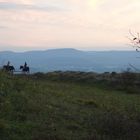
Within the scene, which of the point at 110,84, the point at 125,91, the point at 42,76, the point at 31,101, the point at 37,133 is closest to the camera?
the point at 37,133

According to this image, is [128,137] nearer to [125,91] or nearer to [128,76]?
[125,91]

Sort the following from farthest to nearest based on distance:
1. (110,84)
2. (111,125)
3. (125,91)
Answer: (110,84) < (125,91) < (111,125)

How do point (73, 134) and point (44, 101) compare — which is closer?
point (73, 134)

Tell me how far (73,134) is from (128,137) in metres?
1.32

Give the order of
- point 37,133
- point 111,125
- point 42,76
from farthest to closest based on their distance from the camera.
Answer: point 42,76, point 111,125, point 37,133

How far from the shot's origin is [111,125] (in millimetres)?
13422

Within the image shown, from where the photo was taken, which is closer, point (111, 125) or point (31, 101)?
point (111, 125)

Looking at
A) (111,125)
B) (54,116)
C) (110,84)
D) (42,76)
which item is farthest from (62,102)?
(42,76)

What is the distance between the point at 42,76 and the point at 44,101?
69.8ft

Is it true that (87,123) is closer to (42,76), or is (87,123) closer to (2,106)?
(2,106)

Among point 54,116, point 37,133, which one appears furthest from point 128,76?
point 37,133

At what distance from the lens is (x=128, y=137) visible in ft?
41.1

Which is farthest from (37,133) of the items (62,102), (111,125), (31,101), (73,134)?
(62,102)

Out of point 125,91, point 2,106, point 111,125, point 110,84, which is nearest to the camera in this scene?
point 111,125
